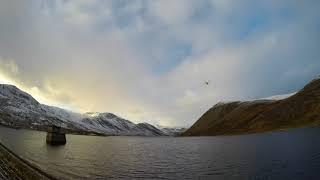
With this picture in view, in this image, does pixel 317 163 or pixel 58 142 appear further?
pixel 58 142

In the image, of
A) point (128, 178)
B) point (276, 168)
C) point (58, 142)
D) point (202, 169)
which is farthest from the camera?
point (58, 142)

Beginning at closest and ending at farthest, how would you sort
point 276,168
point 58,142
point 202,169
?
point 276,168 → point 202,169 → point 58,142

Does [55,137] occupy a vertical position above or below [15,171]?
above

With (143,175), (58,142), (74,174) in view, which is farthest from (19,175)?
(58,142)

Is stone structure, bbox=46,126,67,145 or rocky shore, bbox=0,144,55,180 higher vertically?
stone structure, bbox=46,126,67,145

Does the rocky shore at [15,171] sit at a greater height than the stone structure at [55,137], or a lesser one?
lesser

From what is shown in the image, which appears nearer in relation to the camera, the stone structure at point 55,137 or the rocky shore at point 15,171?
the rocky shore at point 15,171

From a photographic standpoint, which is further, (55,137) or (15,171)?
(55,137)

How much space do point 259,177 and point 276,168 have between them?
10.3m

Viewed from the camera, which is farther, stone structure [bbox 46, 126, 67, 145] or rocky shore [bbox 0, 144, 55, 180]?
stone structure [bbox 46, 126, 67, 145]

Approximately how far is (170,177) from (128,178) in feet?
24.5

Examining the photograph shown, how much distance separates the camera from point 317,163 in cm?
6091

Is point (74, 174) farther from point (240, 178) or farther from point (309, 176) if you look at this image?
point (309, 176)

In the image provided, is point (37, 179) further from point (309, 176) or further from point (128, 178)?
point (309, 176)
